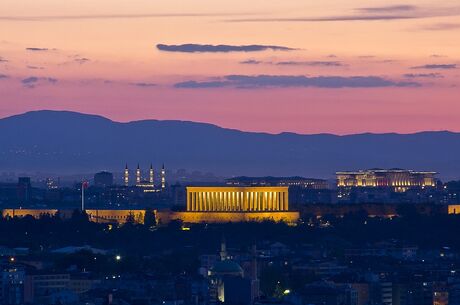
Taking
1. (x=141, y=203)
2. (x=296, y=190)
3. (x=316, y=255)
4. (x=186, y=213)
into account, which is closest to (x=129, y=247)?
(x=316, y=255)

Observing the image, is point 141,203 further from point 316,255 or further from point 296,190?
point 316,255

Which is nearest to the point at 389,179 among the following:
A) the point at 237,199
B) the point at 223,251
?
the point at 237,199

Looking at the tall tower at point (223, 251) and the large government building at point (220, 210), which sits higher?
the large government building at point (220, 210)

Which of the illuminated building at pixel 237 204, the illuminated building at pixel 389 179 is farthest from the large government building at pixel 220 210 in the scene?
the illuminated building at pixel 389 179

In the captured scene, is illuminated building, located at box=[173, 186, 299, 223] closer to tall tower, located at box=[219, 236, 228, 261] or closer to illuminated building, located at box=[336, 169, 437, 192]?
tall tower, located at box=[219, 236, 228, 261]

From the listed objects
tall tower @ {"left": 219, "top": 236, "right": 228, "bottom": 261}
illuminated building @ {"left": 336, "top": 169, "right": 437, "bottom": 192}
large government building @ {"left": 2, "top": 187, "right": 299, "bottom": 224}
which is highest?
illuminated building @ {"left": 336, "top": 169, "right": 437, "bottom": 192}

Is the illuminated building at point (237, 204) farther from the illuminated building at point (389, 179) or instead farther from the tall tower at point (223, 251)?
the illuminated building at point (389, 179)

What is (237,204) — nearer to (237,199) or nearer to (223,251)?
(237,199)

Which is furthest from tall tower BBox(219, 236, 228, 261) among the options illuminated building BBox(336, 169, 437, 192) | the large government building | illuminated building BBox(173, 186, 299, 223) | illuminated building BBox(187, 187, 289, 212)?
illuminated building BBox(336, 169, 437, 192)
